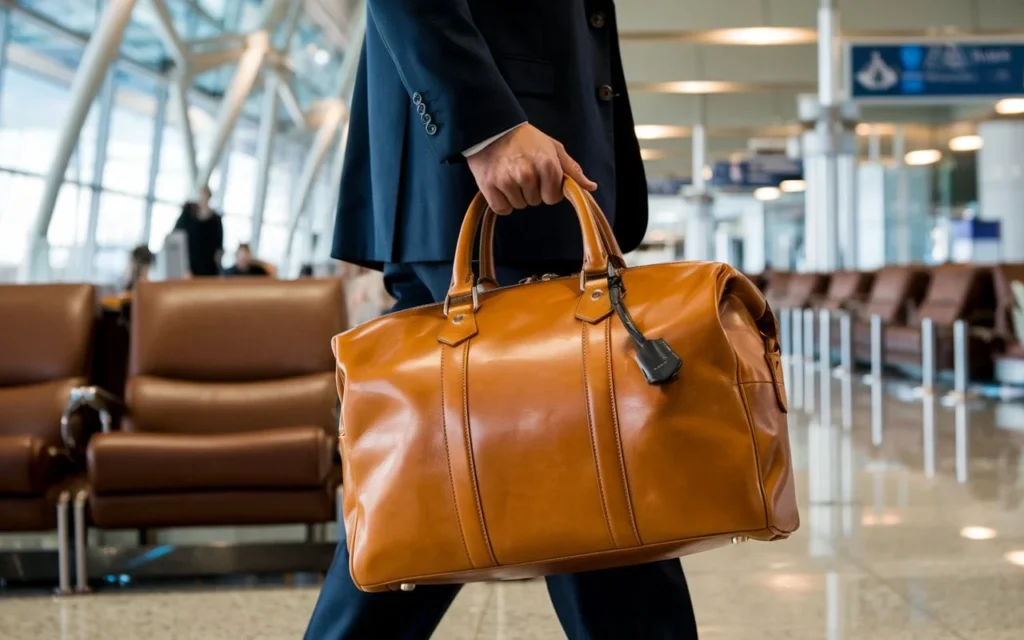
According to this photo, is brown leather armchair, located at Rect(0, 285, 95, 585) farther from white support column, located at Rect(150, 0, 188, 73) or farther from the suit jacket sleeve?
white support column, located at Rect(150, 0, 188, 73)

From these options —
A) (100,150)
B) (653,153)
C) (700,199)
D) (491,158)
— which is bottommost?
(491,158)

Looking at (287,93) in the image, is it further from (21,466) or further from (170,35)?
(21,466)

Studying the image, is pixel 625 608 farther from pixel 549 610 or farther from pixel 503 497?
pixel 549 610

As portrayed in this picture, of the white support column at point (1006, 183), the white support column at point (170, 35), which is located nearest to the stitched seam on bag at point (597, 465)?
the white support column at point (170, 35)

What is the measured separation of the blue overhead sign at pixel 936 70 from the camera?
1748 cm

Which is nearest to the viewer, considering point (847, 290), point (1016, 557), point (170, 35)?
point (1016, 557)

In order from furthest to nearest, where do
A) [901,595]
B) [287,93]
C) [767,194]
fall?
[767,194] → [287,93] → [901,595]

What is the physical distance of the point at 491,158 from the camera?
57.0 inches

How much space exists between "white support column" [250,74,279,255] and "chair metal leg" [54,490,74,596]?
21.8 metres

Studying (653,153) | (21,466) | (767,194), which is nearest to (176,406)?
(21,466)

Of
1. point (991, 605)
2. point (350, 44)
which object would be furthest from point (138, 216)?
point (991, 605)

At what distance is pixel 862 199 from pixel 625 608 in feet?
112

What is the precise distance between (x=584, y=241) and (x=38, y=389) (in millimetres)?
3256

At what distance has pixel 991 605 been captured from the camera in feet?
10.2
